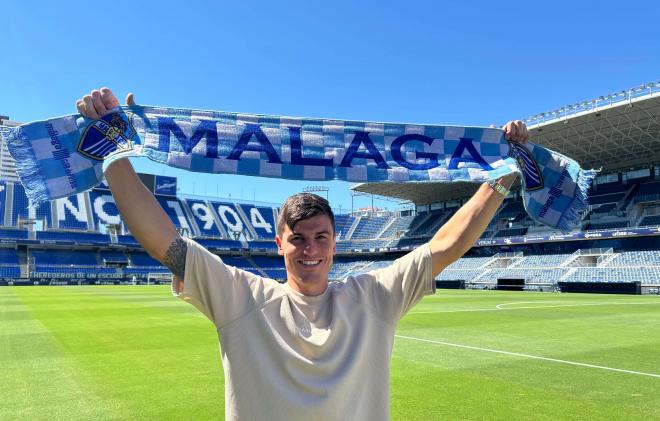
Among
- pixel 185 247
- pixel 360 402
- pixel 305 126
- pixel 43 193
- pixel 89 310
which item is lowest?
pixel 89 310

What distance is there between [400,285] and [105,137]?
75.4 inches

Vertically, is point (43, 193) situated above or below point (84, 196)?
below

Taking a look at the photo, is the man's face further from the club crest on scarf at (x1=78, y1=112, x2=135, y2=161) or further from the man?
the club crest on scarf at (x1=78, y1=112, x2=135, y2=161)

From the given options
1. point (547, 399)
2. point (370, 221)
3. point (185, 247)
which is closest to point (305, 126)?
point (185, 247)

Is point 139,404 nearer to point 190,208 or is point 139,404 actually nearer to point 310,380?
point 310,380

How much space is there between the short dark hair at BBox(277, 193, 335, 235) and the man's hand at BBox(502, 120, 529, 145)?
1.49 m

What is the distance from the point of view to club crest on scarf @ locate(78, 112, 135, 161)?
2998 mm

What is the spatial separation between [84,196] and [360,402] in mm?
64199

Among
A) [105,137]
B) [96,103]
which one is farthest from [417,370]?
[96,103]

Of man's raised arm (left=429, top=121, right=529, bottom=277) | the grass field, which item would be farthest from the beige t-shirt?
the grass field

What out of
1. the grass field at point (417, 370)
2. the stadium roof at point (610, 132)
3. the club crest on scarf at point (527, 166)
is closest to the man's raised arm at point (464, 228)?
the club crest on scarf at point (527, 166)

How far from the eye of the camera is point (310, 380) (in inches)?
90.7

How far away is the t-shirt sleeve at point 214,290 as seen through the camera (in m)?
2.38

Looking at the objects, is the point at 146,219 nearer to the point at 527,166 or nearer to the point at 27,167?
the point at 27,167
